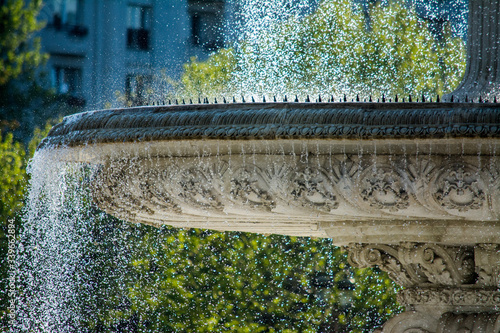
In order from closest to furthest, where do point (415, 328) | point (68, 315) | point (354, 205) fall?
1. point (354, 205)
2. point (415, 328)
3. point (68, 315)

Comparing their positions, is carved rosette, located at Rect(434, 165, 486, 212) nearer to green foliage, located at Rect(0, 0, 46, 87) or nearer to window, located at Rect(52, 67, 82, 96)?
green foliage, located at Rect(0, 0, 46, 87)

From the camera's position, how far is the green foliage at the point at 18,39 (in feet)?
55.0

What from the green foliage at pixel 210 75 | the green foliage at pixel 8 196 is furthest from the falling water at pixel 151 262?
the green foliage at pixel 210 75

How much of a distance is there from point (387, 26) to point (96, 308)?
5690 millimetres

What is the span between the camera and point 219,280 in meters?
9.31

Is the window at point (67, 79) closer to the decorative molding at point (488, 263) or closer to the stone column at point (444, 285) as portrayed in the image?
the stone column at point (444, 285)

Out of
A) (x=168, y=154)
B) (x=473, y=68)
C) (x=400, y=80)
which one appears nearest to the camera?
(x=168, y=154)

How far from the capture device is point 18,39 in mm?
17062

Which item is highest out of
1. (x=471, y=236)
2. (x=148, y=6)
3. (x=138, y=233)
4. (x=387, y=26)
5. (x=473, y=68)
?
(x=148, y=6)

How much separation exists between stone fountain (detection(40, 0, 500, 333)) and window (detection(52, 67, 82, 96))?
52.4 ft

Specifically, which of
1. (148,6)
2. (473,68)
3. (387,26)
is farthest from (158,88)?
(473,68)

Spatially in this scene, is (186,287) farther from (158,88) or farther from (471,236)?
(471,236)

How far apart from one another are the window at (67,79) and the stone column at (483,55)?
16142 mm

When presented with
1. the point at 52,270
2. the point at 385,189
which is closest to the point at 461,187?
the point at 385,189
